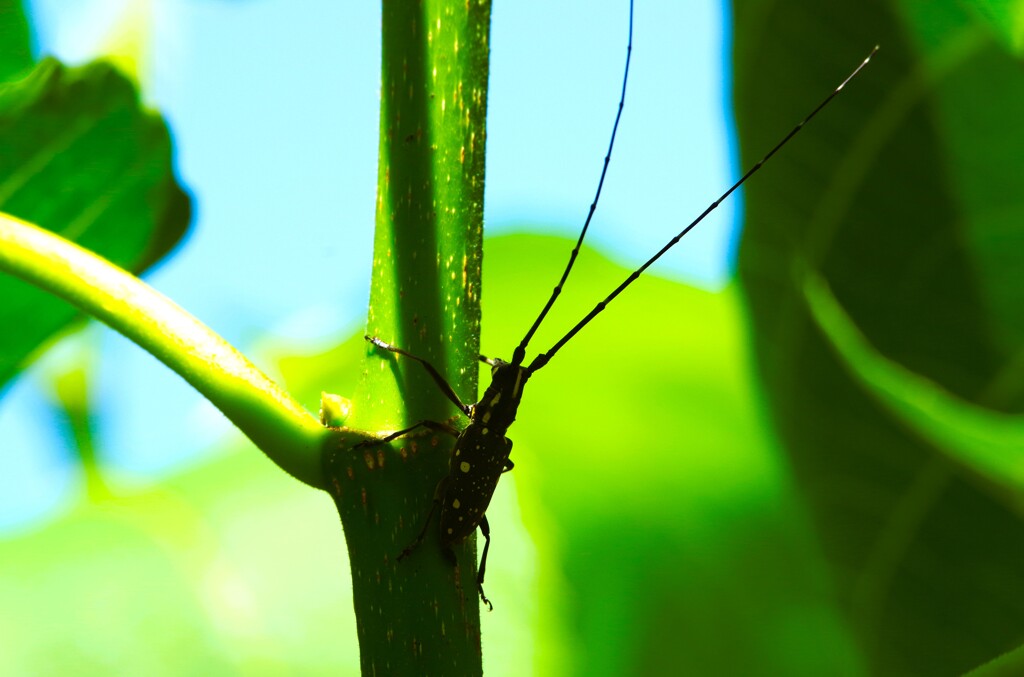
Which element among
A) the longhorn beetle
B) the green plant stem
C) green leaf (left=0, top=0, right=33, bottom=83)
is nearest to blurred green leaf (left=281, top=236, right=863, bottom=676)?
the longhorn beetle

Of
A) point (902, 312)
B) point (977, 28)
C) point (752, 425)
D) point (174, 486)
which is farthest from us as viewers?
point (174, 486)

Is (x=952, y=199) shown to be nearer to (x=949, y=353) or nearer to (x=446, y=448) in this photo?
(x=949, y=353)

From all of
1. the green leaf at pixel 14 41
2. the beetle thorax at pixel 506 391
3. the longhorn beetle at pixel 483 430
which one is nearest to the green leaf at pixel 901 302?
the longhorn beetle at pixel 483 430

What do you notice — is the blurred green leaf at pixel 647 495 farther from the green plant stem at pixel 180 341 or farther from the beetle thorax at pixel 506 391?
the green plant stem at pixel 180 341

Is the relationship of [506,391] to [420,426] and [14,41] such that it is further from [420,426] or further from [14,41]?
[14,41]

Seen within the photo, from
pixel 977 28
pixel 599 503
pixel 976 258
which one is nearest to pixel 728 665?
pixel 599 503

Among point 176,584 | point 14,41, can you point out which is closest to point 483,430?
point 14,41

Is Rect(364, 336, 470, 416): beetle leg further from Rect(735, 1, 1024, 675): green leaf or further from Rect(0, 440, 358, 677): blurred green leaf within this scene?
Rect(0, 440, 358, 677): blurred green leaf
